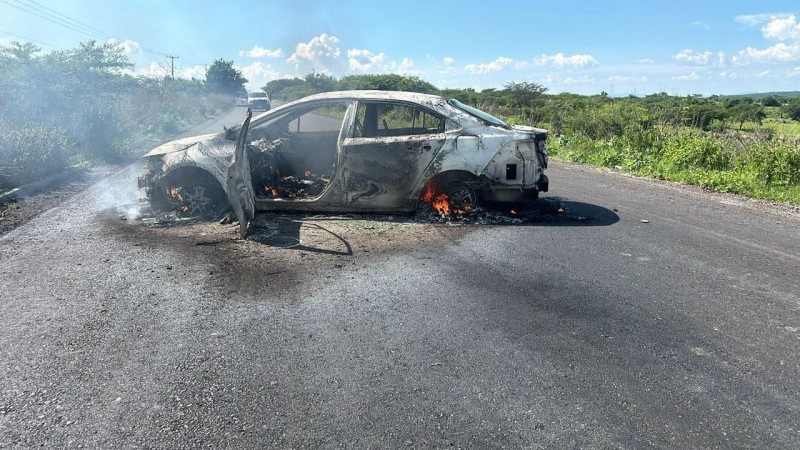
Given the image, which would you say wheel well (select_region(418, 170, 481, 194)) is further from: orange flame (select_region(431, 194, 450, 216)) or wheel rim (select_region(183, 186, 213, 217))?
wheel rim (select_region(183, 186, 213, 217))

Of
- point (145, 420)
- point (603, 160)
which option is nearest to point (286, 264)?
point (145, 420)

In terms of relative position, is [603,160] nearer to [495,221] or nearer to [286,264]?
[495,221]

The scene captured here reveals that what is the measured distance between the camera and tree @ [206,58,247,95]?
8262cm

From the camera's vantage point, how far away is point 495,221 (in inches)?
269

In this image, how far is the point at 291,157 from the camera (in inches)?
295

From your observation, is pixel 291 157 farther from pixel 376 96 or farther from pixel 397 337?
pixel 397 337

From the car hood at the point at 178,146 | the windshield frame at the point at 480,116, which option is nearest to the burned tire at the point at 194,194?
the car hood at the point at 178,146

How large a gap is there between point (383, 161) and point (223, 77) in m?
85.3

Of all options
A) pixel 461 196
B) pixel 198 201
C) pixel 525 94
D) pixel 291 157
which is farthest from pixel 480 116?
pixel 525 94

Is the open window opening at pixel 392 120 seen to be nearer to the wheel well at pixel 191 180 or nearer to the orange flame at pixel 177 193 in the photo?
the wheel well at pixel 191 180

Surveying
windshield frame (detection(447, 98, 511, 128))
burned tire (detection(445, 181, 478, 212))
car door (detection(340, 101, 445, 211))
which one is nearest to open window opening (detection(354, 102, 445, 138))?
car door (detection(340, 101, 445, 211))

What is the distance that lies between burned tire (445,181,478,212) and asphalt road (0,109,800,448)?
0.56m

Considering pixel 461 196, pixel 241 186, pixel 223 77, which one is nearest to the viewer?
pixel 241 186

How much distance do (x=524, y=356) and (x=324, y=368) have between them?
1274mm
